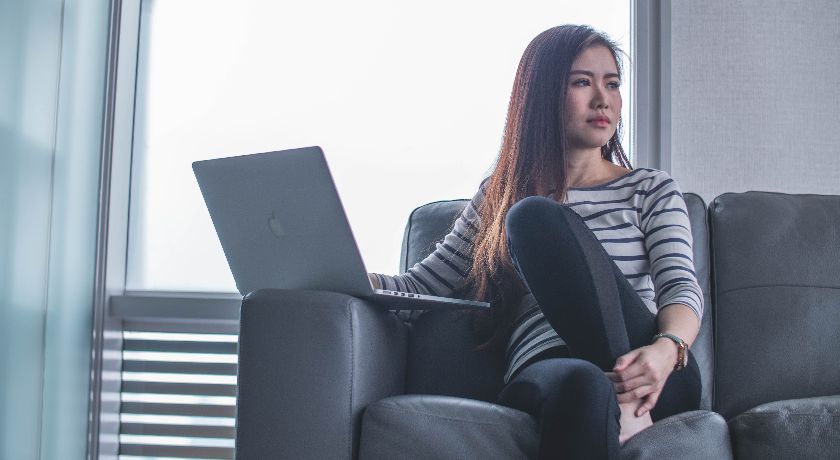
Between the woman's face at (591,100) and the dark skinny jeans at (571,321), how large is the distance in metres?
0.50

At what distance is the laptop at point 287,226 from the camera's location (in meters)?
1.19

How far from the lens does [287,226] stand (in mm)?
1258

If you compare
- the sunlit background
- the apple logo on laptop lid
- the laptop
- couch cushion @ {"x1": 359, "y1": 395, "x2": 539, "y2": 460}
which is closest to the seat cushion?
couch cushion @ {"x1": 359, "y1": 395, "x2": 539, "y2": 460}

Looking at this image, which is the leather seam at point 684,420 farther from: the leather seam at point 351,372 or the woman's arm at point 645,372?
the leather seam at point 351,372

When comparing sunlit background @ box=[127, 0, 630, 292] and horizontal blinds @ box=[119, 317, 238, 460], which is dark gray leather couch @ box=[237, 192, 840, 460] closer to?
sunlit background @ box=[127, 0, 630, 292]

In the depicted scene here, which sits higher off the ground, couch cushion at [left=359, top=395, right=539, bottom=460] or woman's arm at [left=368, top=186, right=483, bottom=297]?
woman's arm at [left=368, top=186, right=483, bottom=297]

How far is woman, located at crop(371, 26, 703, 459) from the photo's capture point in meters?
1.03

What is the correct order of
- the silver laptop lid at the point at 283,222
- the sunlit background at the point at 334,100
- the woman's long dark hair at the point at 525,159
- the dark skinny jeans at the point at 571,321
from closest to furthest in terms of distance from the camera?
the dark skinny jeans at the point at 571,321 < the silver laptop lid at the point at 283,222 < the woman's long dark hair at the point at 525,159 < the sunlit background at the point at 334,100

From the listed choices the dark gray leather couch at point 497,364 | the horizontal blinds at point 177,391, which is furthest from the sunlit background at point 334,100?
the dark gray leather couch at point 497,364

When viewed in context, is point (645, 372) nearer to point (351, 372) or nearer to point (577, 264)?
point (577, 264)

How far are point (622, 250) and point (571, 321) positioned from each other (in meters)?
0.44

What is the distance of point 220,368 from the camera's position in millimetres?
2111

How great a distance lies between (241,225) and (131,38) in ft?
3.72

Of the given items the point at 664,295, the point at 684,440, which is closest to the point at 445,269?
the point at 664,295
